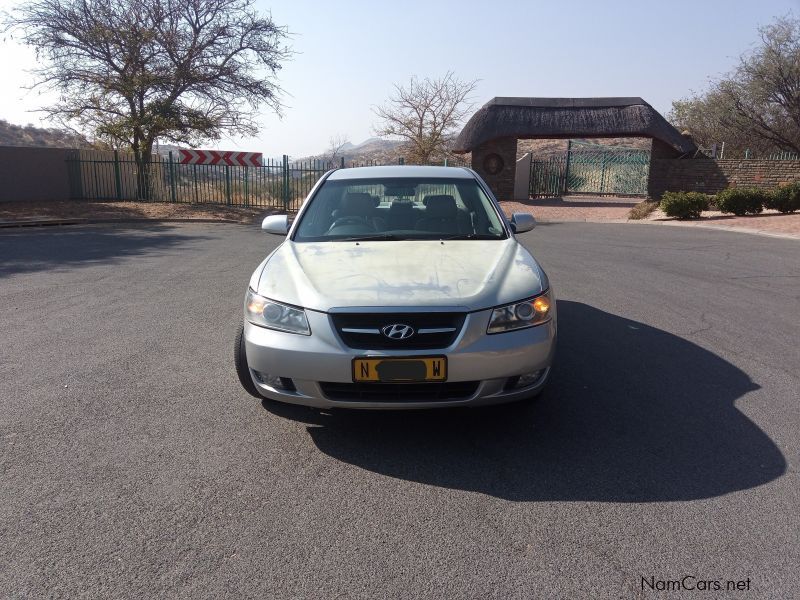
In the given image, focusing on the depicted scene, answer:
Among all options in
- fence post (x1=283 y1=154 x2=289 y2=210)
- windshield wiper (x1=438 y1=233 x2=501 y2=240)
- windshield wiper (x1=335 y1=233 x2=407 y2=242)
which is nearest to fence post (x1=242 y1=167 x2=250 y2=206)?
fence post (x1=283 y1=154 x2=289 y2=210)

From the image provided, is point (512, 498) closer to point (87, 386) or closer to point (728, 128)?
point (87, 386)

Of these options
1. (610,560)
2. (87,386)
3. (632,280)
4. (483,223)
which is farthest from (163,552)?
(632,280)

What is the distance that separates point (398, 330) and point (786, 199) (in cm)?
1933

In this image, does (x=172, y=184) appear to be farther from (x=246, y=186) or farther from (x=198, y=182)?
(x=246, y=186)

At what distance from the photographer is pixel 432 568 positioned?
254cm

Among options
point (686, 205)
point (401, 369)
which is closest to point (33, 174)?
point (686, 205)

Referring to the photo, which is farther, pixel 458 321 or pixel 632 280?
pixel 632 280

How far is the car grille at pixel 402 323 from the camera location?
3.36 meters

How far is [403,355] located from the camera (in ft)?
10.8

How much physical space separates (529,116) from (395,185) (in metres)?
21.4

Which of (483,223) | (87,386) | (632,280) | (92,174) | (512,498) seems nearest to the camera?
(512,498)

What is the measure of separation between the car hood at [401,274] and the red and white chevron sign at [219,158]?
1805 centimetres

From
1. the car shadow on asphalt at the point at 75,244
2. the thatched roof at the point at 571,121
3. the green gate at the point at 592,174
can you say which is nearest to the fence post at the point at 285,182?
the car shadow on asphalt at the point at 75,244

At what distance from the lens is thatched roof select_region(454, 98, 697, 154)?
2425 centimetres
